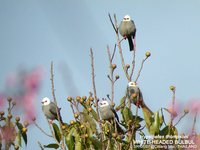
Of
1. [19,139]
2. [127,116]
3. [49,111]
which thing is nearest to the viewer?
[19,139]

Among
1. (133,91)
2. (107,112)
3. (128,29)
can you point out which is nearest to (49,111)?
(107,112)

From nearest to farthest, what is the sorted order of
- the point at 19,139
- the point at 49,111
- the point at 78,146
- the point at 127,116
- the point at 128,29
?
the point at 19,139 → the point at 78,146 → the point at 127,116 → the point at 49,111 → the point at 128,29

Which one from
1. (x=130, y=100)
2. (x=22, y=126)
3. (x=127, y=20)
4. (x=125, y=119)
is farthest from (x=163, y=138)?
(x=127, y=20)

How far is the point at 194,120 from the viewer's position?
282 centimetres

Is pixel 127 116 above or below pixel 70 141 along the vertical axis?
above

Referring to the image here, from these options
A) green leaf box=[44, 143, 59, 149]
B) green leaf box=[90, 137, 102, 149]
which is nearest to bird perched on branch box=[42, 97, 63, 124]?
green leaf box=[44, 143, 59, 149]

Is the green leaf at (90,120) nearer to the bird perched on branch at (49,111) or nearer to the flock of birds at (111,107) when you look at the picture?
the flock of birds at (111,107)

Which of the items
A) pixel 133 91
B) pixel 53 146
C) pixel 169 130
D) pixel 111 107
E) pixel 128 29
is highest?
pixel 128 29

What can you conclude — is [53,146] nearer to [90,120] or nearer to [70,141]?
[70,141]

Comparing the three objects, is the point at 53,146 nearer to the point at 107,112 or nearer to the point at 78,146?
the point at 78,146

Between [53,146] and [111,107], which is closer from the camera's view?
[53,146]

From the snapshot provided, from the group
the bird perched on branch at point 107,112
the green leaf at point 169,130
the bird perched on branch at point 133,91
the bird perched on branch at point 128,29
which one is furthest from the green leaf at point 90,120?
the bird perched on branch at point 128,29

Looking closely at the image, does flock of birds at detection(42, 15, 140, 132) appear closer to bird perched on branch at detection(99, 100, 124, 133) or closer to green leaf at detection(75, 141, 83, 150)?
bird perched on branch at detection(99, 100, 124, 133)

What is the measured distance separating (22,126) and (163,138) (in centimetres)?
104
